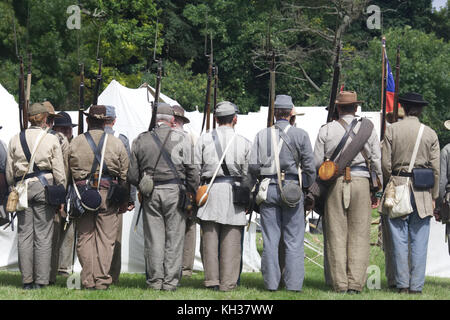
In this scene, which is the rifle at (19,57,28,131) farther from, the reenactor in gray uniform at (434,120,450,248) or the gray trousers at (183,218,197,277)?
the reenactor in gray uniform at (434,120,450,248)

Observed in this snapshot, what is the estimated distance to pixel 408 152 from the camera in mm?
8797

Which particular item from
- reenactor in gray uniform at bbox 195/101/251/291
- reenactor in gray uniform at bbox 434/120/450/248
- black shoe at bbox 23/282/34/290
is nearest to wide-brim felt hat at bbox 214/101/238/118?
reenactor in gray uniform at bbox 195/101/251/291

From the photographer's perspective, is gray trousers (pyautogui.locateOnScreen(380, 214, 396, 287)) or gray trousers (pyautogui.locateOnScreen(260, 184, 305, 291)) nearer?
gray trousers (pyautogui.locateOnScreen(260, 184, 305, 291))

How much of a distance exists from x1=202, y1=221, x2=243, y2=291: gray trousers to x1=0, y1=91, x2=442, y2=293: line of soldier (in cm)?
1

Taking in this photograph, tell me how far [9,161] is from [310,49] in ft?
103

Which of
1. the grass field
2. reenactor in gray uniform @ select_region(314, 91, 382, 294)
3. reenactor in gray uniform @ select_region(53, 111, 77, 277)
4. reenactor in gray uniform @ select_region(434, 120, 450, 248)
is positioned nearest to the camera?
the grass field

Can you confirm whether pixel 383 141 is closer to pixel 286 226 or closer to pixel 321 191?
pixel 321 191

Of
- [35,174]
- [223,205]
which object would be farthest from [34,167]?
[223,205]

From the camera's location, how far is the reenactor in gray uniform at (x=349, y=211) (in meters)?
8.54

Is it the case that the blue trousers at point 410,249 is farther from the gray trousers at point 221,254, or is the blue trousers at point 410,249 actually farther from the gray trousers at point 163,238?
the gray trousers at point 163,238

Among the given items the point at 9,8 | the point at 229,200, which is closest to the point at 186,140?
the point at 229,200

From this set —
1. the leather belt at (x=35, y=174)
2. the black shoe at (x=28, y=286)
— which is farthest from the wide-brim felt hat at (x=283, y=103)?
the black shoe at (x=28, y=286)

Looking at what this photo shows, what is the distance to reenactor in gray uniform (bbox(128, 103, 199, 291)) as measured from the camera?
28.5 feet

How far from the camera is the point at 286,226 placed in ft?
28.3
